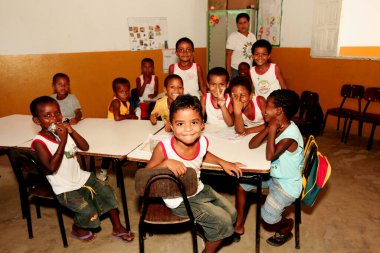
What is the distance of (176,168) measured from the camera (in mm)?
1604

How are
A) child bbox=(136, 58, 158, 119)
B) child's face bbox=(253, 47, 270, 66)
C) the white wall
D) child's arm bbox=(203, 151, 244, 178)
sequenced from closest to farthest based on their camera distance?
1. child's arm bbox=(203, 151, 244, 178)
2. child's face bbox=(253, 47, 270, 66)
3. the white wall
4. child bbox=(136, 58, 158, 119)

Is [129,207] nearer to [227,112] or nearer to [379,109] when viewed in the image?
[227,112]

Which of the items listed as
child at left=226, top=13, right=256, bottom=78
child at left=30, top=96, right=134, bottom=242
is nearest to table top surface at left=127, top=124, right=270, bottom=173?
child at left=30, top=96, right=134, bottom=242

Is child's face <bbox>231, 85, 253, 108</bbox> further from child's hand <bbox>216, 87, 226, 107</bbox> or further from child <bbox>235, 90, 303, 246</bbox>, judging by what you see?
child <bbox>235, 90, 303, 246</bbox>

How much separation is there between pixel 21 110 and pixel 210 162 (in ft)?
13.0

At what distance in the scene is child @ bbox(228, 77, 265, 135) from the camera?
247 cm

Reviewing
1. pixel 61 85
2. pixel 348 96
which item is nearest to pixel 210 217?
pixel 61 85

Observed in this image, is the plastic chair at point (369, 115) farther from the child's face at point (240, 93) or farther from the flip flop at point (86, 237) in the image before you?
the flip flop at point (86, 237)

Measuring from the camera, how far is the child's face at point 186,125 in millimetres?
1752

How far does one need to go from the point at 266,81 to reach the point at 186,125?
2.05 metres

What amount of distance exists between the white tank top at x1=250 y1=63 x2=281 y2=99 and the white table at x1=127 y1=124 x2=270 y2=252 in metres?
1.27

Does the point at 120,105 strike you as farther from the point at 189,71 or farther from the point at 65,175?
the point at 65,175

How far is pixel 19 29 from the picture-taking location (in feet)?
14.7

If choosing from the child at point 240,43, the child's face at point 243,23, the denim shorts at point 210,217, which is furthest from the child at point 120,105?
the child's face at point 243,23
